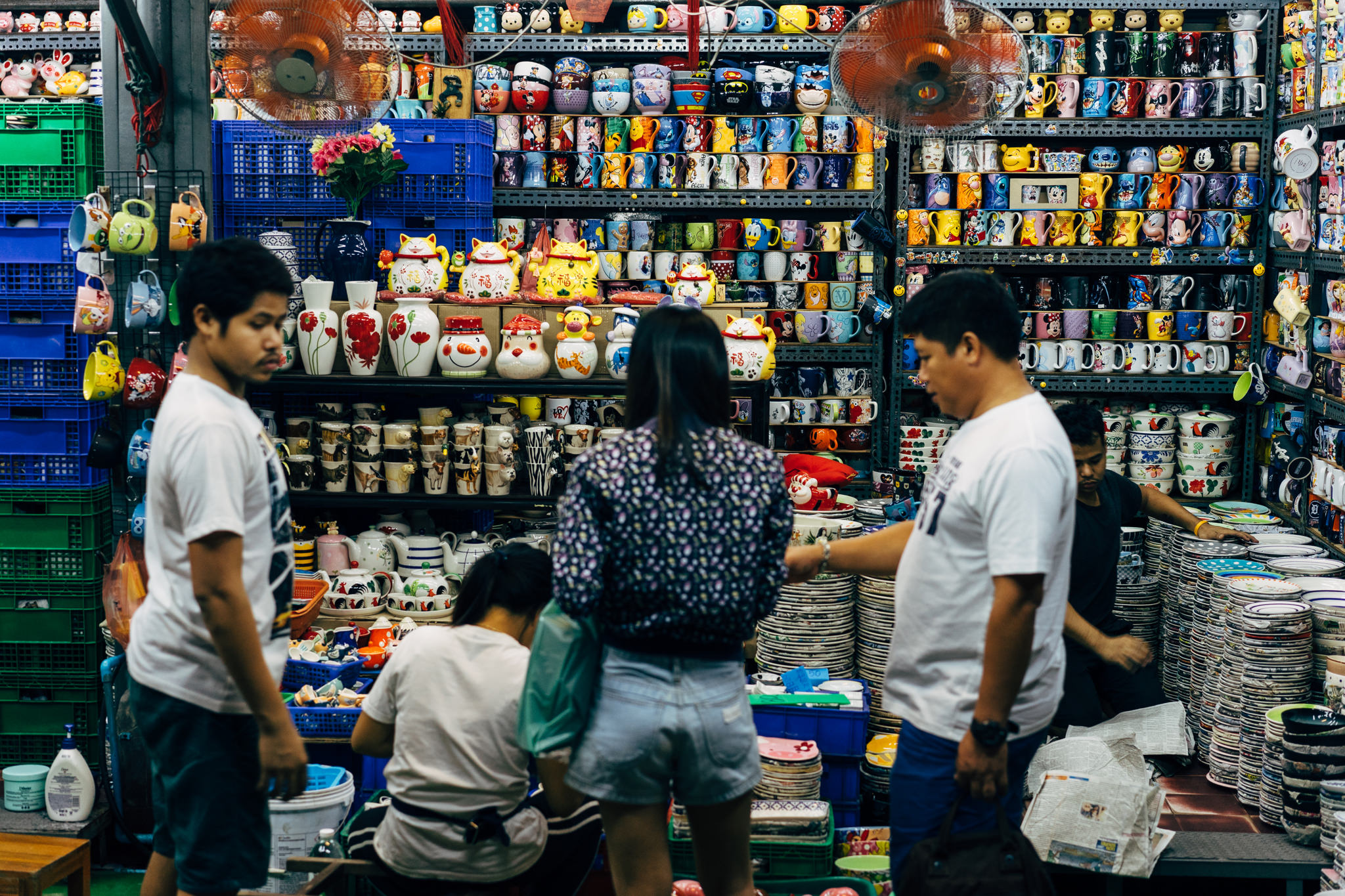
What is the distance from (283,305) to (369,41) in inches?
72.3

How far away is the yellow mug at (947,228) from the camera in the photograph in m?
5.75

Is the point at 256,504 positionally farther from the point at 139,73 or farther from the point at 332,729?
the point at 139,73

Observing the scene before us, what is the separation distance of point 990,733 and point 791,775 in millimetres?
1337

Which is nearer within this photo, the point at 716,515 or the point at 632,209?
the point at 716,515

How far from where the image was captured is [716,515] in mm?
1931

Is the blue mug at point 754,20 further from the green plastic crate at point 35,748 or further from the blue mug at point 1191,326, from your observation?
the green plastic crate at point 35,748

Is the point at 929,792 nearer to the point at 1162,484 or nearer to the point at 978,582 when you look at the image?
the point at 978,582

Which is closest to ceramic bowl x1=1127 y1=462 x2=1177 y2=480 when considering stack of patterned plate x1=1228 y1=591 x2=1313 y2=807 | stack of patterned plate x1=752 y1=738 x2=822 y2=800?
stack of patterned plate x1=1228 y1=591 x2=1313 y2=807

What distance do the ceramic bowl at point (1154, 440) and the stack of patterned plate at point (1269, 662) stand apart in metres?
1.94

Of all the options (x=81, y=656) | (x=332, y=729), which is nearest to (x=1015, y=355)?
(x=332, y=729)

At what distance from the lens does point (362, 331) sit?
3807 mm

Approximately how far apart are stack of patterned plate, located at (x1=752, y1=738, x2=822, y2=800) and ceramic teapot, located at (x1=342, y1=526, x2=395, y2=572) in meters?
1.35

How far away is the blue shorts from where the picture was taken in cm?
206

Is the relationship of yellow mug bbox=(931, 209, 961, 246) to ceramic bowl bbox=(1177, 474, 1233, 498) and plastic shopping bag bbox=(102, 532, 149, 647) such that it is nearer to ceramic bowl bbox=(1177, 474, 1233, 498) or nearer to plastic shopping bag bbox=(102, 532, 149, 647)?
ceramic bowl bbox=(1177, 474, 1233, 498)
